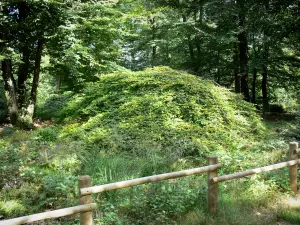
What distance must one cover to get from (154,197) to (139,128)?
3411 millimetres

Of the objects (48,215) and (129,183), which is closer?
(48,215)

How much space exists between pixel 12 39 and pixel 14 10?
4.15ft

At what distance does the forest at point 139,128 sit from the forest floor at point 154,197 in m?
0.02

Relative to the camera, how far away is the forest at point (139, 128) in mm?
4238

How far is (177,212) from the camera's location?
158 inches

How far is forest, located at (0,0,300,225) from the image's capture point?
13.9ft

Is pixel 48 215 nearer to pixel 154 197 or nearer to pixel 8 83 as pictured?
pixel 154 197

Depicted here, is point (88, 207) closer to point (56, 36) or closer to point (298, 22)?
point (56, 36)

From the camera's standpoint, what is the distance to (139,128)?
7395 mm

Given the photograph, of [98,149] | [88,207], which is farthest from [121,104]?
[88,207]

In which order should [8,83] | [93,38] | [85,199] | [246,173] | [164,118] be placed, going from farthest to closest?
[93,38], [8,83], [164,118], [246,173], [85,199]

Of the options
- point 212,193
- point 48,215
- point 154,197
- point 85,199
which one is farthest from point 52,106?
point 48,215

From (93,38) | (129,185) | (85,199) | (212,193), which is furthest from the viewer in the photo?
(93,38)

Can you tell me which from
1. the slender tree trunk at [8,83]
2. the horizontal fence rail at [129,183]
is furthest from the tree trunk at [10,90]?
the horizontal fence rail at [129,183]
